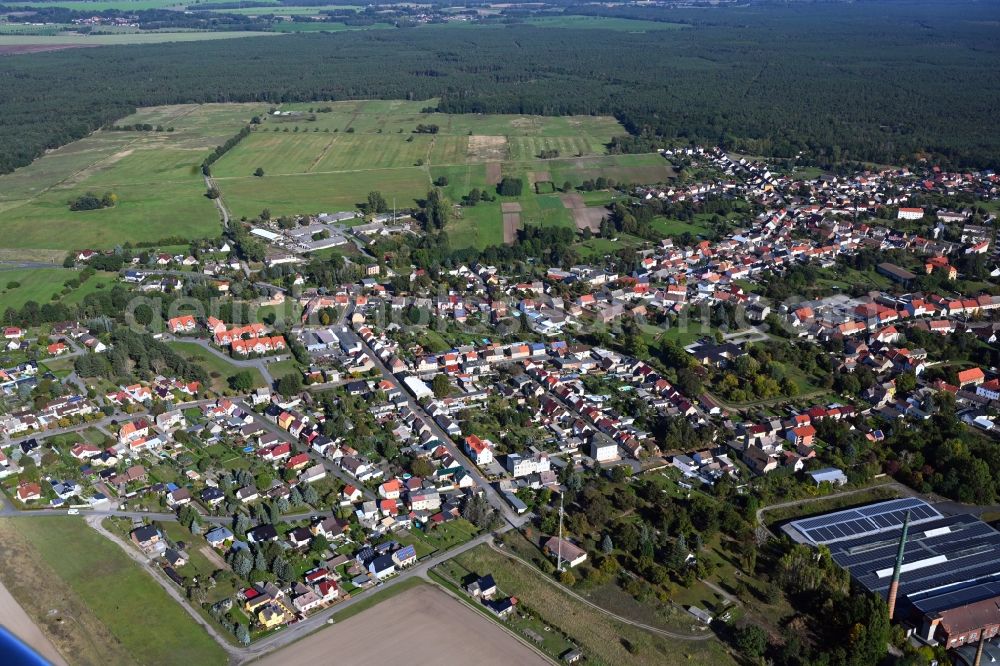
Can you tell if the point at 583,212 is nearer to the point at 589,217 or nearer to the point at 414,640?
the point at 589,217

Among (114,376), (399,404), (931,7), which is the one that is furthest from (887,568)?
(931,7)

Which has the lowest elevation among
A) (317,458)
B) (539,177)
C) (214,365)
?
(317,458)

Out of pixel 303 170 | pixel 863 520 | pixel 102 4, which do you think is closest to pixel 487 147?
pixel 303 170

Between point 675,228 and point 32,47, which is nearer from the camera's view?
point 675,228

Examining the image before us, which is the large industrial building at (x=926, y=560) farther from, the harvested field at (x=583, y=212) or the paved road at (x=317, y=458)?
the harvested field at (x=583, y=212)

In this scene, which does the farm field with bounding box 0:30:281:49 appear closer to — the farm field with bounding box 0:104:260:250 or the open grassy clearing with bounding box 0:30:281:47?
the open grassy clearing with bounding box 0:30:281:47
